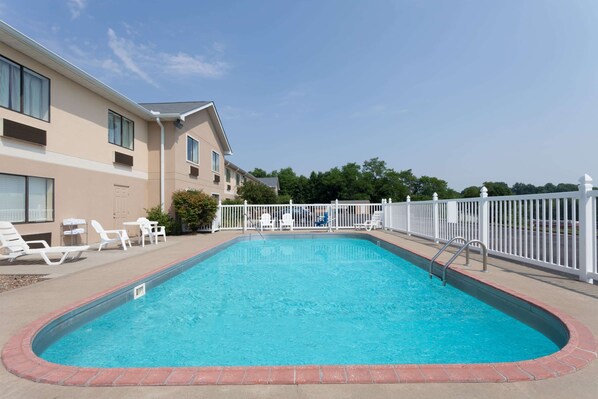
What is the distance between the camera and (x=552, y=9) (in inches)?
349

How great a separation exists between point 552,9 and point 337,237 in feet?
33.4

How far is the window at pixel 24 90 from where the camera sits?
7465 millimetres

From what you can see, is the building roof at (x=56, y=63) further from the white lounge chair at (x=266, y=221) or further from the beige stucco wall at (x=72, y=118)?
the white lounge chair at (x=266, y=221)

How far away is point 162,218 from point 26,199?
4.85 metres

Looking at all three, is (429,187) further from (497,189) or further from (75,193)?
(75,193)

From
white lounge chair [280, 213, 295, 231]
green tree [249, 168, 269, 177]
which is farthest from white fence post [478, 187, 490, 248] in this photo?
green tree [249, 168, 269, 177]

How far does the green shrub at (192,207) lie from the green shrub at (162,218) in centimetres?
44

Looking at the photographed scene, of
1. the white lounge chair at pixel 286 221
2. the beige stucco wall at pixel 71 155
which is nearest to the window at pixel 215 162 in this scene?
the white lounge chair at pixel 286 221

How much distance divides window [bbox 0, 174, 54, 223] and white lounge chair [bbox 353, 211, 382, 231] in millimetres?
12006

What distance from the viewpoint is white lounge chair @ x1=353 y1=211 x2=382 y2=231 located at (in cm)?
1527

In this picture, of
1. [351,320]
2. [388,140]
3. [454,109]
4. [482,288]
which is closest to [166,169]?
[351,320]

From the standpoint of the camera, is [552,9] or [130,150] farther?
[130,150]

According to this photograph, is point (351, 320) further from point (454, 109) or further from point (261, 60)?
point (454, 109)

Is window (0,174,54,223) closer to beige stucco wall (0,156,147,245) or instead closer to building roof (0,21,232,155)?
beige stucco wall (0,156,147,245)
